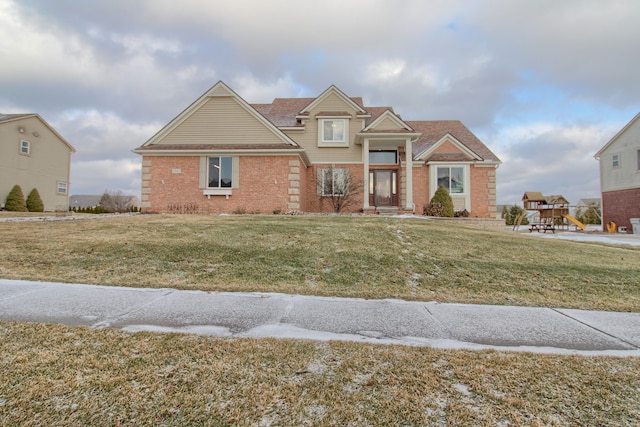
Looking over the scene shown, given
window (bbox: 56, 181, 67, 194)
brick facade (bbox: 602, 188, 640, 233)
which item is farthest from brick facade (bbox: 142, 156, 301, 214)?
brick facade (bbox: 602, 188, 640, 233)

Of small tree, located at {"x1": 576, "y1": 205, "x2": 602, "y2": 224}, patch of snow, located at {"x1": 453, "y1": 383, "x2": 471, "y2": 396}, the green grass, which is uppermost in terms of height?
small tree, located at {"x1": 576, "y1": 205, "x2": 602, "y2": 224}

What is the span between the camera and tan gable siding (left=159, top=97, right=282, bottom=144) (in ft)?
53.9

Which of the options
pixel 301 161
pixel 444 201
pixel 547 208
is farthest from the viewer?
pixel 547 208

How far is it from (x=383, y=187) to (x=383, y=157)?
6.65ft

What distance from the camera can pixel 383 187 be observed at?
2000 cm

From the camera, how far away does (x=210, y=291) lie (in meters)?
4.97

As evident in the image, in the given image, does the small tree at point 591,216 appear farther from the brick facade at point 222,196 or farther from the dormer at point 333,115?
the brick facade at point 222,196

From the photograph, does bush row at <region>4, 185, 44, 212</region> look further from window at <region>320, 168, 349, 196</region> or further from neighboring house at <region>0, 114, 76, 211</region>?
window at <region>320, 168, 349, 196</region>

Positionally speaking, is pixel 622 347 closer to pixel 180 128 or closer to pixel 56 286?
pixel 56 286

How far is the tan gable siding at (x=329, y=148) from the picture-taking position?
1930cm

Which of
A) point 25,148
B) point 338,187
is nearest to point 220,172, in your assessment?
point 338,187

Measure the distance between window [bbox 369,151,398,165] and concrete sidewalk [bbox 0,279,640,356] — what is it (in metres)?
16.3

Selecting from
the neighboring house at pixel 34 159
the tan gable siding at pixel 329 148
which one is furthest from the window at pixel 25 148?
the tan gable siding at pixel 329 148

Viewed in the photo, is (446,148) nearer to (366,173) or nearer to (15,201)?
(366,173)
